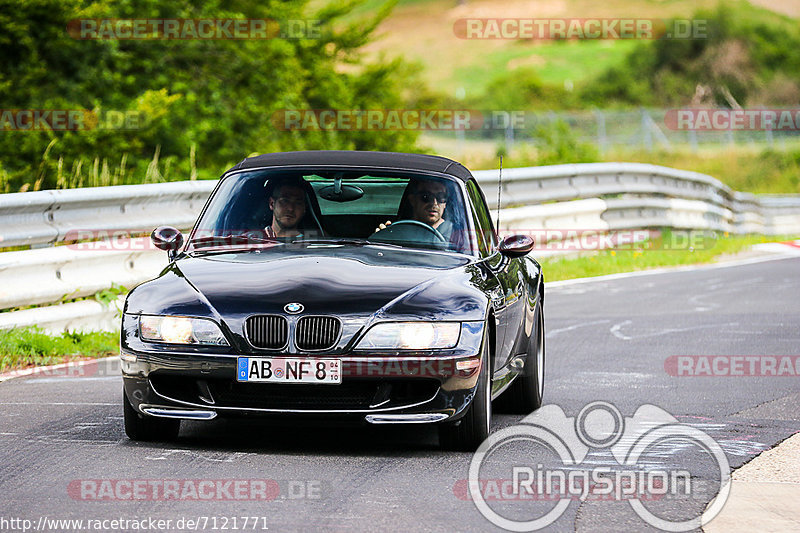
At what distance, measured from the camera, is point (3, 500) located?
17.9 feet

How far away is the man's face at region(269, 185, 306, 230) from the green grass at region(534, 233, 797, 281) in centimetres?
940

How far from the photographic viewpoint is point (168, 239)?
759cm

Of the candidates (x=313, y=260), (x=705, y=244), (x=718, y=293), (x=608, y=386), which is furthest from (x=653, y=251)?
(x=313, y=260)

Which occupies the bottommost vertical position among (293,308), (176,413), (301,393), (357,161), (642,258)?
(642,258)

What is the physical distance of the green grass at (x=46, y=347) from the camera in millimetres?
9586

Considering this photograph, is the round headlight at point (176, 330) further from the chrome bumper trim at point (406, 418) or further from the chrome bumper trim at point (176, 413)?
the chrome bumper trim at point (406, 418)

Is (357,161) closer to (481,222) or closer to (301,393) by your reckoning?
(481,222)

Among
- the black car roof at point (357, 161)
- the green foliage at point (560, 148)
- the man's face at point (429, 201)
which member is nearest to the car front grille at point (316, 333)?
the man's face at point (429, 201)

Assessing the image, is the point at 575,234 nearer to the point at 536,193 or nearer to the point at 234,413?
the point at 536,193

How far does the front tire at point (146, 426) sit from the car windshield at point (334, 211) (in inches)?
44.8

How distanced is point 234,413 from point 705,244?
17340 mm

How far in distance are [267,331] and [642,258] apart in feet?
46.8

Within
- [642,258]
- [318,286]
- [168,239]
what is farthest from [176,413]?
[642,258]

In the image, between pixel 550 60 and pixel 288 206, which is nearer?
pixel 288 206
